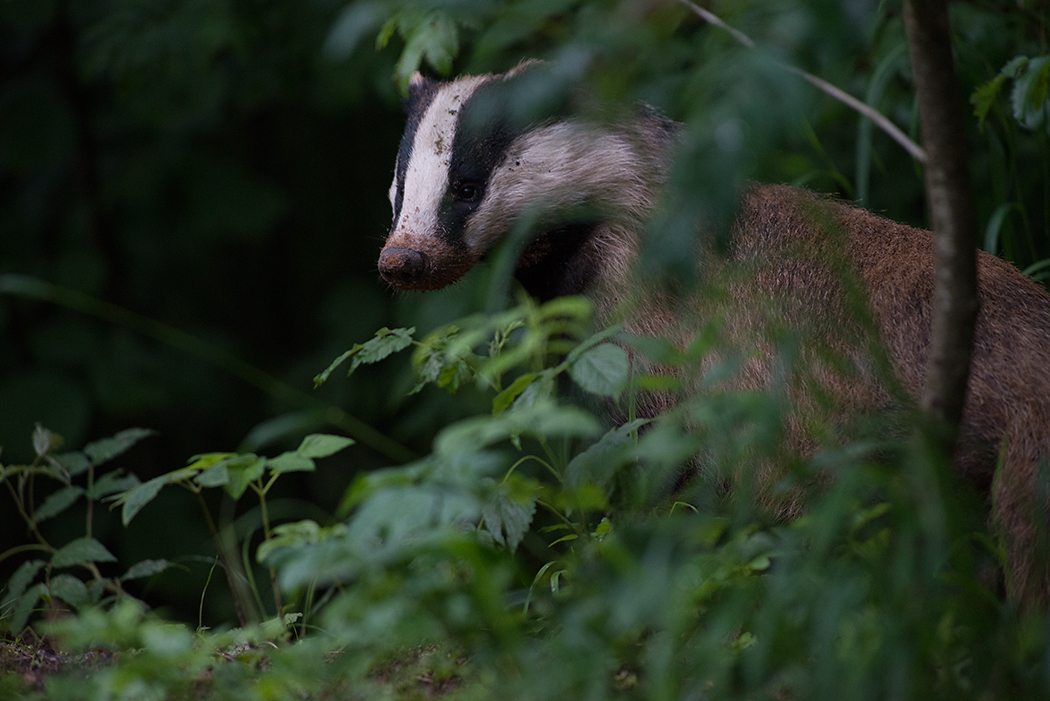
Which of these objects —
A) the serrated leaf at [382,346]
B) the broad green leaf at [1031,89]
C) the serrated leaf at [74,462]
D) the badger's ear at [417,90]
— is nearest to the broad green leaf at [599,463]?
the serrated leaf at [382,346]

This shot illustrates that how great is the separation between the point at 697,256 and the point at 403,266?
873mm

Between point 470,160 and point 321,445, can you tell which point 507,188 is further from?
point 321,445

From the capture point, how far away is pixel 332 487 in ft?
18.3

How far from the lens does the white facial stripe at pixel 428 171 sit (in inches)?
115

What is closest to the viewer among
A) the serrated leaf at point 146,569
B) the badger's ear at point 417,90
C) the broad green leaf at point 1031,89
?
the broad green leaf at point 1031,89

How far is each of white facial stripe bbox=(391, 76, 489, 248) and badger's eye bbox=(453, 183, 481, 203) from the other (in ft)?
0.14

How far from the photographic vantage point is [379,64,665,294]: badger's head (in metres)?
2.93

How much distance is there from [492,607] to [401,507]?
24cm

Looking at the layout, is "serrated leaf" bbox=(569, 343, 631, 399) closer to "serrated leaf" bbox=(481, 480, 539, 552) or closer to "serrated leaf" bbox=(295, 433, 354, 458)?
"serrated leaf" bbox=(481, 480, 539, 552)

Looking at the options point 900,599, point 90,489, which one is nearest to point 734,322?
point 900,599

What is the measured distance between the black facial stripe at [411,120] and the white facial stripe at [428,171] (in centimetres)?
5

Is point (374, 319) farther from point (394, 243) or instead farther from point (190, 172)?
point (394, 243)

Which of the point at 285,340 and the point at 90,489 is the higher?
the point at 90,489

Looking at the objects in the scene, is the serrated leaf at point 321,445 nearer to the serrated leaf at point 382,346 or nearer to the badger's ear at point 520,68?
the serrated leaf at point 382,346
